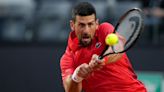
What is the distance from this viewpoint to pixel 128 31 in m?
5.25

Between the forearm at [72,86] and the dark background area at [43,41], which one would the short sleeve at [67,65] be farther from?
the dark background area at [43,41]

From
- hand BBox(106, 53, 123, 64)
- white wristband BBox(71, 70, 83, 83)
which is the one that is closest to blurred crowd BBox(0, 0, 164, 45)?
hand BBox(106, 53, 123, 64)

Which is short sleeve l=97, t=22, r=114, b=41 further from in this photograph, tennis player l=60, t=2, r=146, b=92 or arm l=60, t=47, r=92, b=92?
arm l=60, t=47, r=92, b=92

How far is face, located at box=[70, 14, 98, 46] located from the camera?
16.9ft

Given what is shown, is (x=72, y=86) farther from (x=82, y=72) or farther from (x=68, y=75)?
(x=82, y=72)

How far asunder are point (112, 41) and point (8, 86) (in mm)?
5880

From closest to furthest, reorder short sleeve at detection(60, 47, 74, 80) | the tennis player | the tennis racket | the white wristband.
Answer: the white wristband < the tennis racket < the tennis player < short sleeve at detection(60, 47, 74, 80)

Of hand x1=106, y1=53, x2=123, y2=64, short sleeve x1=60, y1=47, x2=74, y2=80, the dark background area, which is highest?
hand x1=106, y1=53, x2=123, y2=64

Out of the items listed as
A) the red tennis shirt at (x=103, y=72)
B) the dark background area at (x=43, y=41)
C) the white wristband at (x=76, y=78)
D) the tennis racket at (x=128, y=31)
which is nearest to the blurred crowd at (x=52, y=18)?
the dark background area at (x=43, y=41)

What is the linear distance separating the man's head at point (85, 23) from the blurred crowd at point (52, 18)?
4324 millimetres

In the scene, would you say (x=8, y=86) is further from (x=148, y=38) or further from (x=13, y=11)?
(x=148, y=38)

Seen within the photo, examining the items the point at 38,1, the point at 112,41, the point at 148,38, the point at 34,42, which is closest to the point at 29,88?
the point at 34,42

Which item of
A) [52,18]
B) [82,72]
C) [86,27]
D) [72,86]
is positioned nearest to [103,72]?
[72,86]

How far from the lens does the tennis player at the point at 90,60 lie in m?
5.19
